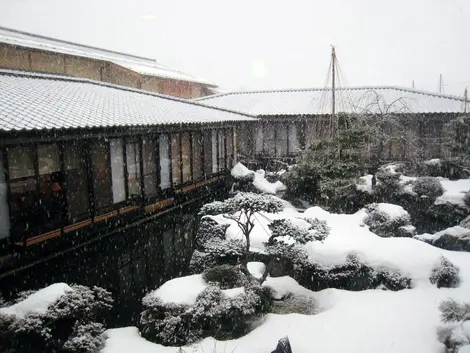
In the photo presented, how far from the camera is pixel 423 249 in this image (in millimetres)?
9031

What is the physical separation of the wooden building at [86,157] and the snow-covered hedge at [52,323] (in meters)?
3.37

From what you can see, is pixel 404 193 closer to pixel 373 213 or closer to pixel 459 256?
pixel 373 213

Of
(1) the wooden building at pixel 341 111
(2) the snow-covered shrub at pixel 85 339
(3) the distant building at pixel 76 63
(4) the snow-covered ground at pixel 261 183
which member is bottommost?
(2) the snow-covered shrub at pixel 85 339

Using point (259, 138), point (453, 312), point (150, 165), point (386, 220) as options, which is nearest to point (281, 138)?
point (259, 138)

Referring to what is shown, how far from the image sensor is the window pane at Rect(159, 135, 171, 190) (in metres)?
14.5

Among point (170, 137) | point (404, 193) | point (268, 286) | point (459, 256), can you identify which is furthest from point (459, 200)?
point (170, 137)

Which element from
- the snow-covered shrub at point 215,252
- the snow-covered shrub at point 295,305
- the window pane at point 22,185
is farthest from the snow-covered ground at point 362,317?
the window pane at point 22,185

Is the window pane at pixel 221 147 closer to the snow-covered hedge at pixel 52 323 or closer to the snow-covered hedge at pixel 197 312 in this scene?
the snow-covered hedge at pixel 197 312

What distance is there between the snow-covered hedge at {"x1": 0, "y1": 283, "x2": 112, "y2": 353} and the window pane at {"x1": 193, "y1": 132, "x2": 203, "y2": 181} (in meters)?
11.5

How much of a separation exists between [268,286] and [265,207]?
6.30 feet

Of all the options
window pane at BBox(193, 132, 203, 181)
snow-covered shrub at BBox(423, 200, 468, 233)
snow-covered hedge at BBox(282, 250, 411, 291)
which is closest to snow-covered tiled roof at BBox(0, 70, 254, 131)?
window pane at BBox(193, 132, 203, 181)

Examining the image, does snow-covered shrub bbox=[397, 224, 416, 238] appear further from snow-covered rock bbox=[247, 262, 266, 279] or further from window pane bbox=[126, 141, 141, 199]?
window pane bbox=[126, 141, 141, 199]

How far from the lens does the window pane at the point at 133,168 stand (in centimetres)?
1286

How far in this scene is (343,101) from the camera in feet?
80.4
